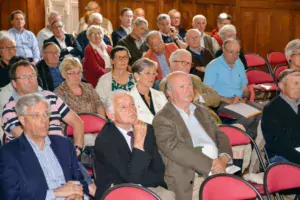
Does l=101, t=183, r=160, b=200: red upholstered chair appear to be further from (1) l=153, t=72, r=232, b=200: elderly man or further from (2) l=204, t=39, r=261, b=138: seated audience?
(2) l=204, t=39, r=261, b=138: seated audience

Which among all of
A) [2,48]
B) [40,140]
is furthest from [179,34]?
[40,140]

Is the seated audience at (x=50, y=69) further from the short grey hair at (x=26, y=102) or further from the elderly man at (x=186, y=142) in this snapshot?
the short grey hair at (x=26, y=102)

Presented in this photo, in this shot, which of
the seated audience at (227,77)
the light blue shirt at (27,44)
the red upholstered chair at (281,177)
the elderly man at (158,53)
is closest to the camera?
the red upholstered chair at (281,177)

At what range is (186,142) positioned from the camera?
152 inches

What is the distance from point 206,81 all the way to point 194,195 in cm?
215

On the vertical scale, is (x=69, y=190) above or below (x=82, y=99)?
below

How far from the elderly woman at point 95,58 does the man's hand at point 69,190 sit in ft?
11.0

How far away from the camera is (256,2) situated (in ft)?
31.1

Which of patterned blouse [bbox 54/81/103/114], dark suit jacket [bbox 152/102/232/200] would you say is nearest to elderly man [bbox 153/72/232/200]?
dark suit jacket [bbox 152/102/232/200]

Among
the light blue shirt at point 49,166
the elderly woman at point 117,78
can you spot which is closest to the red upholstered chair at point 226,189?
the light blue shirt at point 49,166

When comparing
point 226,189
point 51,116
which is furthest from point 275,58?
point 226,189

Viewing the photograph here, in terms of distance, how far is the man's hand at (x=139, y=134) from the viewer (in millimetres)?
3488

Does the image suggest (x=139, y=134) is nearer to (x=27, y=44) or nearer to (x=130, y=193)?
(x=130, y=193)

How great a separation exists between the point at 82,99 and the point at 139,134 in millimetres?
1497
